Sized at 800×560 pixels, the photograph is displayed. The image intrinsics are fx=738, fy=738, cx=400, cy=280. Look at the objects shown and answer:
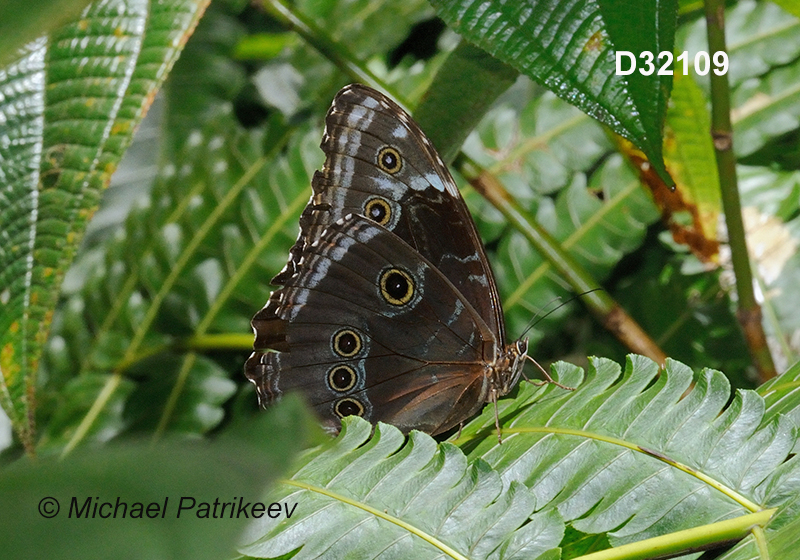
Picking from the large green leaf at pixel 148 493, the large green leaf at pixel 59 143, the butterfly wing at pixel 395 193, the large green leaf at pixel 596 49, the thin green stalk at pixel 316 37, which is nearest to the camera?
the large green leaf at pixel 148 493

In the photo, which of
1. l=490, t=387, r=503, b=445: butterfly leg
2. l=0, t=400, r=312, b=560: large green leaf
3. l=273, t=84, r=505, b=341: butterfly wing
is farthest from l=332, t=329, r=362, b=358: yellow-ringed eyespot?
l=0, t=400, r=312, b=560: large green leaf

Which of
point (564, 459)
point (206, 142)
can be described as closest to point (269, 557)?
point (564, 459)

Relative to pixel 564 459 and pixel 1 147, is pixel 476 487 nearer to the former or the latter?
pixel 564 459

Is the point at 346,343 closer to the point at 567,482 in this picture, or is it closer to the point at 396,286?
the point at 396,286

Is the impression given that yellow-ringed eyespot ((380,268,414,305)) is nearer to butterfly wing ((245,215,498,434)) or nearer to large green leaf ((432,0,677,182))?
butterfly wing ((245,215,498,434))

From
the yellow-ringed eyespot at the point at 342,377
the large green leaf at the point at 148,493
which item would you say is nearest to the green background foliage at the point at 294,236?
the large green leaf at the point at 148,493

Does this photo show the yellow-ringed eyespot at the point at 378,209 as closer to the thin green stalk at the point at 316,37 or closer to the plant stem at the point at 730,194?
the thin green stalk at the point at 316,37
